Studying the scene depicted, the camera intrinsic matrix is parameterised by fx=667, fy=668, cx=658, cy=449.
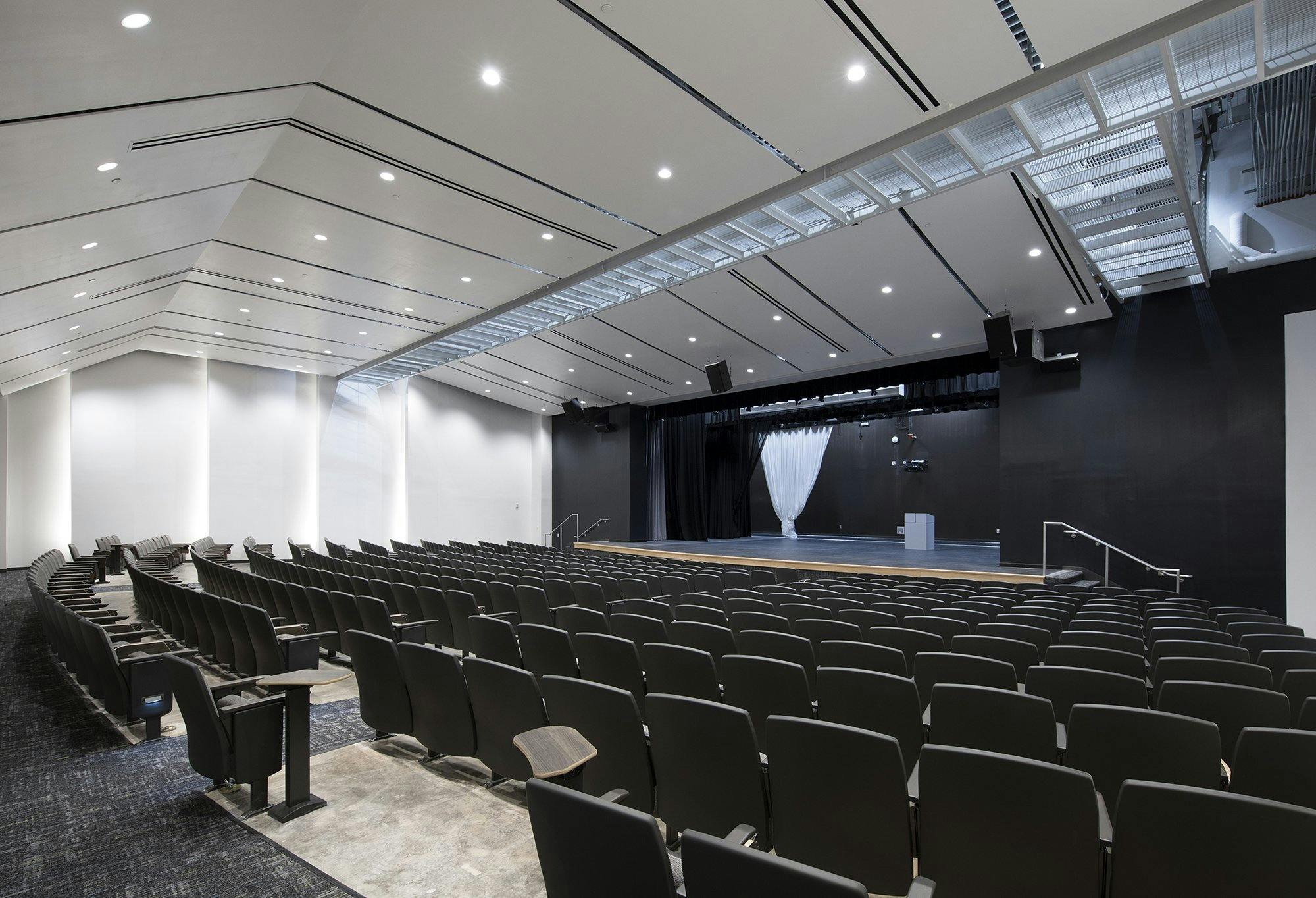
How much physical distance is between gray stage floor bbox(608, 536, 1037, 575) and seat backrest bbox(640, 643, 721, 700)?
987 centimetres

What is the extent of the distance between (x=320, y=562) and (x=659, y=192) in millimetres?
7474

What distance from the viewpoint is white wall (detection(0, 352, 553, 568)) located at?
1424cm

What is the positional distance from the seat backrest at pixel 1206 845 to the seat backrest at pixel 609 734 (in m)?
1.51

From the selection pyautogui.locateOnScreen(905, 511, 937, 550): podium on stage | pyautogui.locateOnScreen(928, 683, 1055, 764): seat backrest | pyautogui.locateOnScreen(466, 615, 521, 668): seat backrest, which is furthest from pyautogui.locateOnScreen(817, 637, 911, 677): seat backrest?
pyautogui.locateOnScreen(905, 511, 937, 550): podium on stage

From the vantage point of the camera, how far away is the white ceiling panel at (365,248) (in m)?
8.29

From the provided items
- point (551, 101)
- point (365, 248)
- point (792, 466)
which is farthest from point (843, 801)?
point (792, 466)

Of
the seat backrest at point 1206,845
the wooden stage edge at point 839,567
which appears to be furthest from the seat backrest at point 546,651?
the wooden stage edge at point 839,567

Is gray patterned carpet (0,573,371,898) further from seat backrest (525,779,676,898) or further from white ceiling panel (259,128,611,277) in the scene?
white ceiling panel (259,128,611,277)

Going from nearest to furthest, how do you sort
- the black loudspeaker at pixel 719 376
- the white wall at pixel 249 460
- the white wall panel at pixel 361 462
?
the black loudspeaker at pixel 719 376, the white wall at pixel 249 460, the white wall panel at pixel 361 462

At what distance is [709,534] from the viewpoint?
22.1 m

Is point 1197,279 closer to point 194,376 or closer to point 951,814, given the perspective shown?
point 951,814

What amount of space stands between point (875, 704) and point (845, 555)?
500 inches

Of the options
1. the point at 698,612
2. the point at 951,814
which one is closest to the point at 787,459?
the point at 698,612

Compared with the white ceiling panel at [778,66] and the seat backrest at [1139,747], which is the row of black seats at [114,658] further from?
the white ceiling panel at [778,66]
